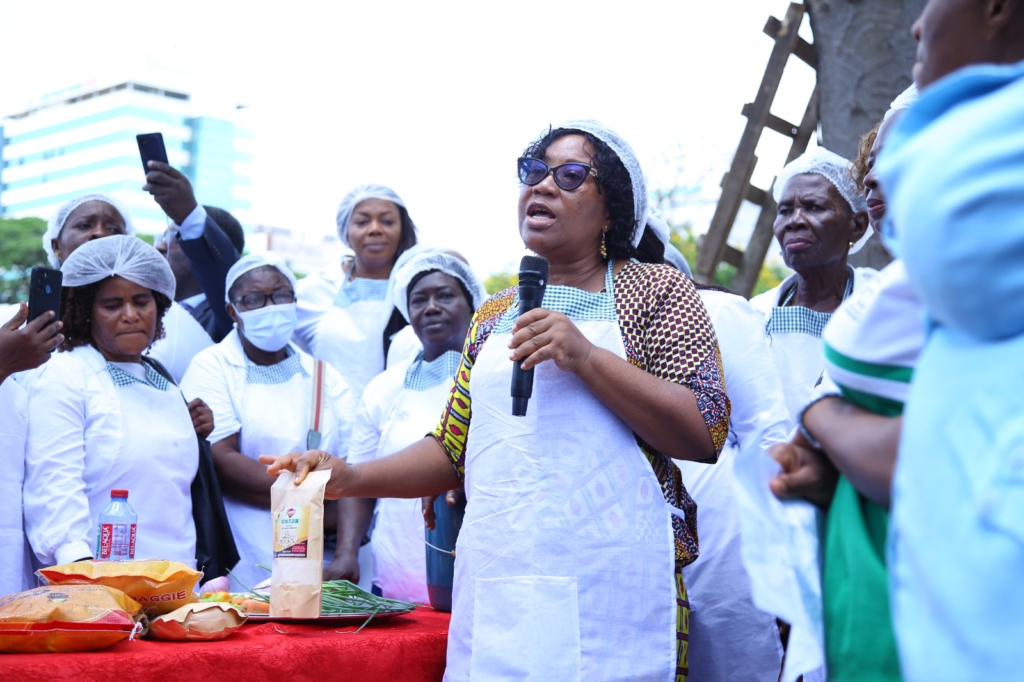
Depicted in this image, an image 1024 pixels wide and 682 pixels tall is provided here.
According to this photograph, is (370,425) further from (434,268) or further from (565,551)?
(565,551)

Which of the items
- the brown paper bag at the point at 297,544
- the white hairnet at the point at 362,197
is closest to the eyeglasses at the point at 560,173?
the brown paper bag at the point at 297,544

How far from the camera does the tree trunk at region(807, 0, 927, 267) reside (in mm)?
6195

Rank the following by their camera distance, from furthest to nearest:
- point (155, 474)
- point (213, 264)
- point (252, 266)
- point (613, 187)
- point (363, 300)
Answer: point (363, 300), point (213, 264), point (252, 266), point (155, 474), point (613, 187)

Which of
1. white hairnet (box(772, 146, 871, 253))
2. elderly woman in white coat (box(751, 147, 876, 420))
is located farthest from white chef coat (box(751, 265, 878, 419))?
white hairnet (box(772, 146, 871, 253))

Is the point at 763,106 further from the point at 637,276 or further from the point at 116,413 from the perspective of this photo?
the point at 116,413

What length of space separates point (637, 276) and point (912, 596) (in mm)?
1751

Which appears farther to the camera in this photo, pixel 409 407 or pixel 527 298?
pixel 409 407

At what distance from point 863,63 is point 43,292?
16.7 ft

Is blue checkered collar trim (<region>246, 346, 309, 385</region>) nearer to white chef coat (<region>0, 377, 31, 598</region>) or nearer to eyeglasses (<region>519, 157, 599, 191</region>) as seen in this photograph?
white chef coat (<region>0, 377, 31, 598</region>)

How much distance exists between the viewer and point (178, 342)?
18.2ft

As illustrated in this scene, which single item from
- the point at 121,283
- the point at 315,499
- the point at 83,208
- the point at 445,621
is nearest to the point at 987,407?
the point at 315,499

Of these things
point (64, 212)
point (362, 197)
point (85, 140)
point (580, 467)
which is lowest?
point (580, 467)

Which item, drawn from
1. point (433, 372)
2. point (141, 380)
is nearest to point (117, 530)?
point (141, 380)

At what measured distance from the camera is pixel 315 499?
2.91 m
